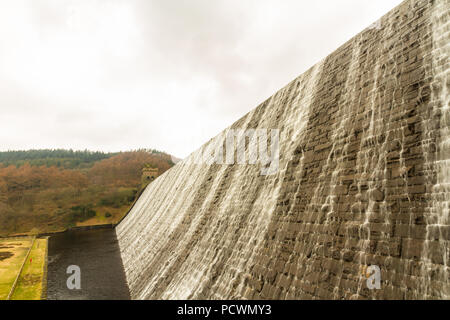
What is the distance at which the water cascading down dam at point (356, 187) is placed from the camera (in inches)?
176

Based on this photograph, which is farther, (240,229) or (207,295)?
(240,229)

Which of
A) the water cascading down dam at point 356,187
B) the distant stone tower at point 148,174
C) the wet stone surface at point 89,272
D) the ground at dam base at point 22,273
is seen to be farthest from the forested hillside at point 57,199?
the water cascading down dam at point 356,187

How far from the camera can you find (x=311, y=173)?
7.46 metres

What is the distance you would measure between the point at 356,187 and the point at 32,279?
24.8 metres

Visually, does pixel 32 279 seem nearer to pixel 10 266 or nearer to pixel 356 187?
pixel 10 266

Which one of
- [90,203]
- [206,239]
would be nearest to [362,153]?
[206,239]

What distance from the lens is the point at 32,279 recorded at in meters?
19.8

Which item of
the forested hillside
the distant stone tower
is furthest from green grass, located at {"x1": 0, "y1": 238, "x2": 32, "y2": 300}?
the distant stone tower

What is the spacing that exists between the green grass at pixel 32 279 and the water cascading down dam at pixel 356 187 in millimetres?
12351

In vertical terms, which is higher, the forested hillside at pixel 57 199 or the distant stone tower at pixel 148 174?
the distant stone tower at pixel 148 174

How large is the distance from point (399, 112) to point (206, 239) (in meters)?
9.29

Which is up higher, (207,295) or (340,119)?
(340,119)

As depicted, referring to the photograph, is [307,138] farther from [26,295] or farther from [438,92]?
[26,295]

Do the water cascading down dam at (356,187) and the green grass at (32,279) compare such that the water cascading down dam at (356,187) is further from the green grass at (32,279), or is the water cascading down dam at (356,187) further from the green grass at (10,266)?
the green grass at (10,266)
